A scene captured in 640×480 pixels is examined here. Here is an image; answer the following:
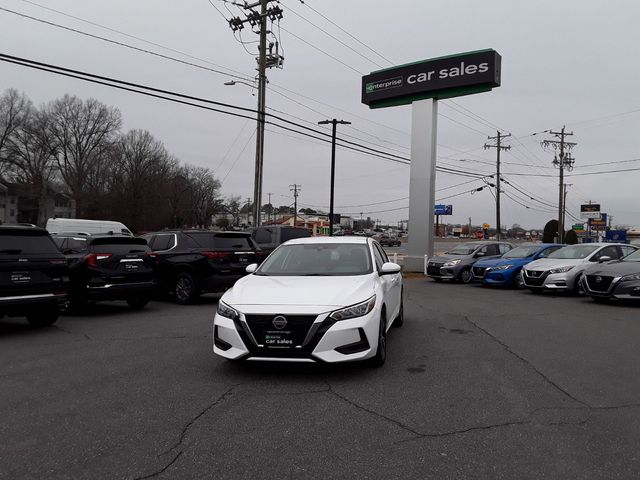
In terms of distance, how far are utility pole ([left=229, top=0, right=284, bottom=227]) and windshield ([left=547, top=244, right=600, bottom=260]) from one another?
13.5 m

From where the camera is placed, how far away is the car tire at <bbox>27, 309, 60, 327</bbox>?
344 inches

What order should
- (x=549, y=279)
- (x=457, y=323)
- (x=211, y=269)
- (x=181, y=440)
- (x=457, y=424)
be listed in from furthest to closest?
(x=549, y=279) → (x=211, y=269) → (x=457, y=323) → (x=457, y=424) → (x=181, y=440)

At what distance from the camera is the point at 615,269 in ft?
40.1

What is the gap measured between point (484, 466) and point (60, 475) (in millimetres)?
2782

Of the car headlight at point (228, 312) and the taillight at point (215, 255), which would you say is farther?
the taillight at point (215, 255)

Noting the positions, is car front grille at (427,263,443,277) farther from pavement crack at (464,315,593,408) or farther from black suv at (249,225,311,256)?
pavement crack at (464,315,593,408)

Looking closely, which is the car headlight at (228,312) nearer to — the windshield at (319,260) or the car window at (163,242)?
the windshield at (319,260)

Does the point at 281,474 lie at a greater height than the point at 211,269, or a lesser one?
lesser

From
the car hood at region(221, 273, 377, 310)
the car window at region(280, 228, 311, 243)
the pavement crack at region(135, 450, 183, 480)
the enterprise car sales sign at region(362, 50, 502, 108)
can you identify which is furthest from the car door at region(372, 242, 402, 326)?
the enterprise car sales sign at region(362, 50, 502, 108)

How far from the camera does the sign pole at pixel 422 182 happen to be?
75.2 ft

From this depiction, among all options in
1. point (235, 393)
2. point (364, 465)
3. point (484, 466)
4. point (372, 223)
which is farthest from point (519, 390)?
point (372, 223)

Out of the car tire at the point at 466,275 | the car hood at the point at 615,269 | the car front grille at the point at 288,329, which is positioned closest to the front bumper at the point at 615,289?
the car hood at the point at 615,269

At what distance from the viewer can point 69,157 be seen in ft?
224

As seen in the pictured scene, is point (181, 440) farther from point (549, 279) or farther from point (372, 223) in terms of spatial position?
point (372, 223)
